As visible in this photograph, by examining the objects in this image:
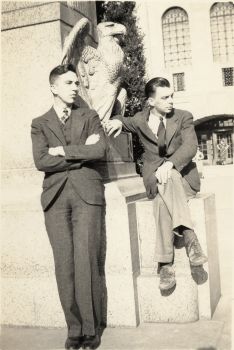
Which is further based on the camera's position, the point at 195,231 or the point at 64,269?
the point at 195,231

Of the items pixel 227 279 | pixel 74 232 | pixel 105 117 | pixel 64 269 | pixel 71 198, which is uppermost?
pixel 105 117

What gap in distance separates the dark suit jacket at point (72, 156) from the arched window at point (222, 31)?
118ft

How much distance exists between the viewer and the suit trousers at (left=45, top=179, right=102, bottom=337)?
3934 mm

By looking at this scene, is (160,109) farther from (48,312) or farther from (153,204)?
(48,312)

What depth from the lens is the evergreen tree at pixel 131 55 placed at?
21.1m

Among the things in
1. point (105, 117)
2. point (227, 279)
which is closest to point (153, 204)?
point (105, 117)

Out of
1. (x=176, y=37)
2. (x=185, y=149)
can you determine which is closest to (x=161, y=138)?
(x=185, y=149)

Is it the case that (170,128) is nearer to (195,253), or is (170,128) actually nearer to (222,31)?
(195,253)

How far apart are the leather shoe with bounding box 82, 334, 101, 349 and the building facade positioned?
3513cm

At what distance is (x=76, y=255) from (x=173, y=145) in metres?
1.35

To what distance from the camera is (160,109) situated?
4531 millimetres

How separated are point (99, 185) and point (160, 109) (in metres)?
0.97

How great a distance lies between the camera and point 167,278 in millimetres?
4301

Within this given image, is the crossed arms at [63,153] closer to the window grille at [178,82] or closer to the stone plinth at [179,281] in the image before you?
the stone plinth at [179,281]
